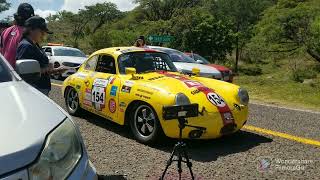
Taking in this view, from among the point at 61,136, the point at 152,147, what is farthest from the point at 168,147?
the point at 61,136

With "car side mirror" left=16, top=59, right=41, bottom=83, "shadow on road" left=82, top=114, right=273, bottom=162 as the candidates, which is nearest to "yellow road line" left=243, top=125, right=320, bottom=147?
"shadow on road" left=82, top=114, right=273, bottom=162

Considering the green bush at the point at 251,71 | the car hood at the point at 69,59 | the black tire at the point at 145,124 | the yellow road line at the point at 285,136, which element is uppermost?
the car hood at the point at 69,59

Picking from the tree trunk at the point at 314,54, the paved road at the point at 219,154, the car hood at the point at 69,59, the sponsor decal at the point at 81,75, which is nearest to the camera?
the paved road at the point at 219,154

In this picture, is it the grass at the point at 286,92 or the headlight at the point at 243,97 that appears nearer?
the headlight at the point at 243,97

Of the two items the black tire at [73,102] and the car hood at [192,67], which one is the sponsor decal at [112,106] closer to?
the black tire at [73,102]

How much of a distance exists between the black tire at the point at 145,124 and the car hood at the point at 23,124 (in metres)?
3.22

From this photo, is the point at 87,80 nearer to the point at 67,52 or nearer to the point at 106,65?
the point at 106,65

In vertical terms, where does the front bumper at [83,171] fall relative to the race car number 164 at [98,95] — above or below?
above

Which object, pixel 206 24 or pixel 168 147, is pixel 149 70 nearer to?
pixel 168 147

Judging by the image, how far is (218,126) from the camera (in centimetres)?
618

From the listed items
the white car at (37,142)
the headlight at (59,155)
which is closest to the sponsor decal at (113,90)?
the white car at (37,142)

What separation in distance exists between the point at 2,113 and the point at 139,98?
3.92m

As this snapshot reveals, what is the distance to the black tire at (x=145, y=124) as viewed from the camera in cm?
625

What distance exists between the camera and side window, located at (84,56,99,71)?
8.06 m
